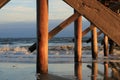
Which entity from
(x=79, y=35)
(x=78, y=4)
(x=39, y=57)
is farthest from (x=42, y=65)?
(x=78, y=4)

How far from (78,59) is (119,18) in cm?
920

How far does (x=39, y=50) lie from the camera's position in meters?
7.53

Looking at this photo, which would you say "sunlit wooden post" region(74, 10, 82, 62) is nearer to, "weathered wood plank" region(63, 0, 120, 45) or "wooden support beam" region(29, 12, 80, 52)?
"wooden support beam" region(29, 12, 80, 52)

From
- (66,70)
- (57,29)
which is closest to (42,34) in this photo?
(57,29)

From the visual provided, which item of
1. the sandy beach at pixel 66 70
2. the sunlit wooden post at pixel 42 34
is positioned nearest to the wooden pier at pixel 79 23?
the sunlit wooden post at pixel 42 34

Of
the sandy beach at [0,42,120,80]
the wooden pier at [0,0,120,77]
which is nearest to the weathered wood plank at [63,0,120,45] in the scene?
the wooden pier at [0,0,120,77]

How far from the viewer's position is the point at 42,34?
744cm

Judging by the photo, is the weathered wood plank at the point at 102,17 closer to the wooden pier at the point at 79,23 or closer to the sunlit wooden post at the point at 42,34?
the wooden pier at the point at 79,23

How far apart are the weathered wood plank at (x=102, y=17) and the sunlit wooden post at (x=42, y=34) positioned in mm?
5161

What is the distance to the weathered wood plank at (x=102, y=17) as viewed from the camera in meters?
2.10

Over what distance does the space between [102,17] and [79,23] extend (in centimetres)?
878

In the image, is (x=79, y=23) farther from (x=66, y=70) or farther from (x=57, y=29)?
(x=66, y=70)

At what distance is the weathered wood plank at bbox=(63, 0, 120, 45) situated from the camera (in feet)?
6.89

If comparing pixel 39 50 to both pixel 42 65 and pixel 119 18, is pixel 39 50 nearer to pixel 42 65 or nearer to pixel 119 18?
pixel 42 65
